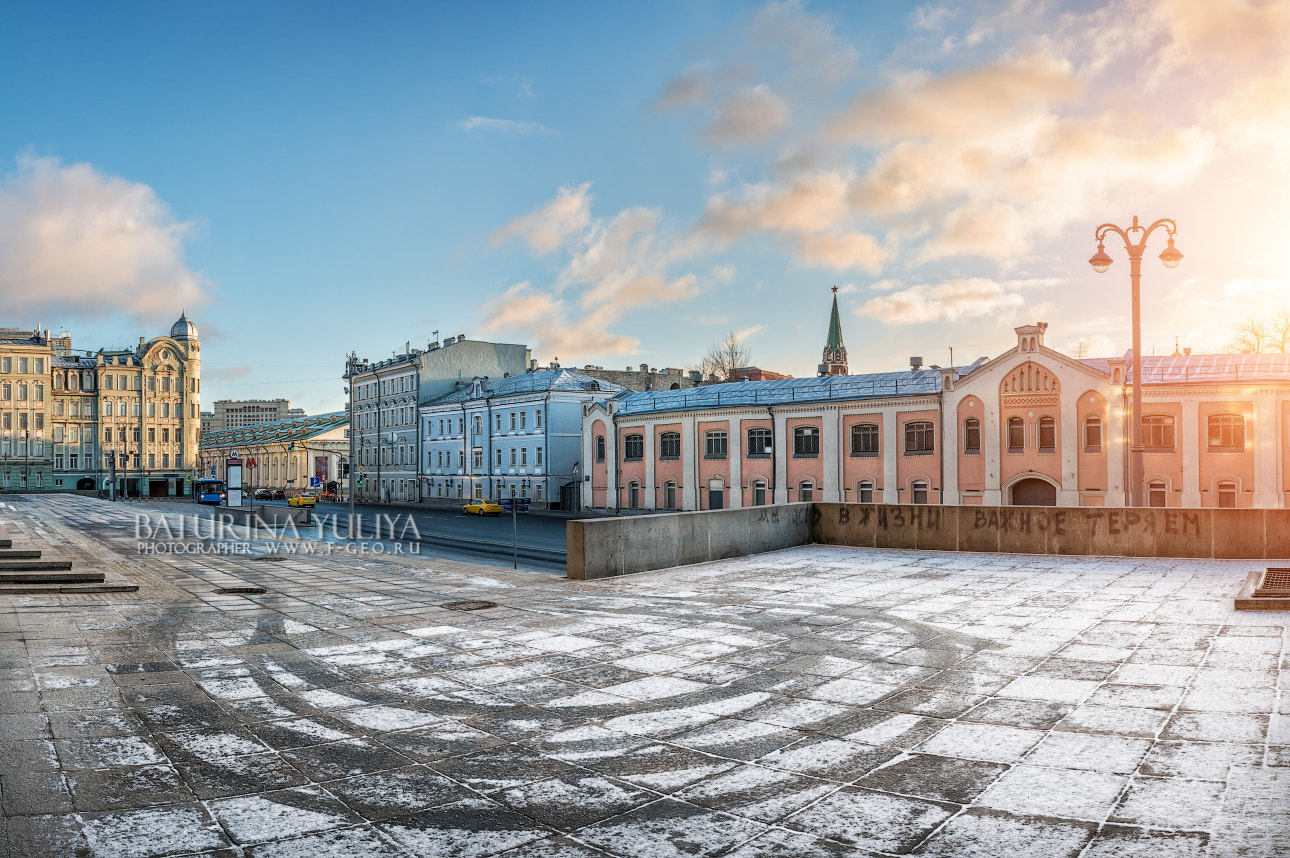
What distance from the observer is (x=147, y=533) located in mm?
32719

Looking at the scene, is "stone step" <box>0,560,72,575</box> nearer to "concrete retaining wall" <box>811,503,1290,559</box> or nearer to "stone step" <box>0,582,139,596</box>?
"stone step" <box>0,582,139,596</box>

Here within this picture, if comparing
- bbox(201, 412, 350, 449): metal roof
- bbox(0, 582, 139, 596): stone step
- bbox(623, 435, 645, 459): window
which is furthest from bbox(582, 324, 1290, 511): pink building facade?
bbox(201, 412, 350, 449): metal roof

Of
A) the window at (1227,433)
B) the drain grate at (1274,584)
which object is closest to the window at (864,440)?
the window at (1227,433)

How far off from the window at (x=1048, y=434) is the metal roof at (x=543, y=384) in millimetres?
37384

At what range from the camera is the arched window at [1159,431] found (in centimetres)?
4238

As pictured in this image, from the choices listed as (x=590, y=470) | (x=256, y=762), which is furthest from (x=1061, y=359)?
(x=256, y=762)

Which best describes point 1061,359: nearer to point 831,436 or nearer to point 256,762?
point 831,436

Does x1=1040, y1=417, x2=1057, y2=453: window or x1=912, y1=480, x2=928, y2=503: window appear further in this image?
x1=912, y1=480, x2=928, y2=503: window

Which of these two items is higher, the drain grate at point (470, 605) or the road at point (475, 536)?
the drain grate at point (470, 605)

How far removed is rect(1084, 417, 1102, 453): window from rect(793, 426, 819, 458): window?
49.1 feet

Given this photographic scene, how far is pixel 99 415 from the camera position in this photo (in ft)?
359

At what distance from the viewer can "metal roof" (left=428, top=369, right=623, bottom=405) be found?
71.8 m

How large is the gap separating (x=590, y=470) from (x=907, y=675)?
58976 mm

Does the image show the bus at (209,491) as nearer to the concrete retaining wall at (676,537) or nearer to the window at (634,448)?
the window at (634,448)
